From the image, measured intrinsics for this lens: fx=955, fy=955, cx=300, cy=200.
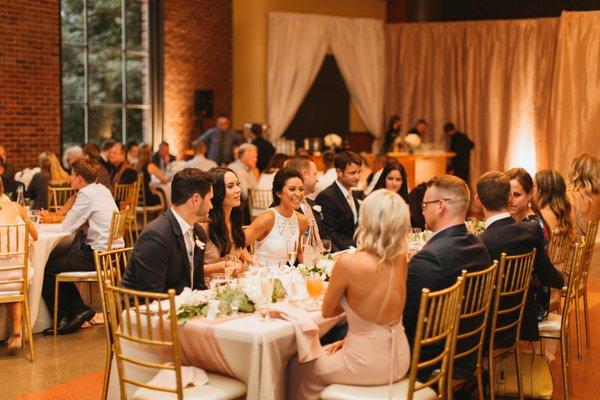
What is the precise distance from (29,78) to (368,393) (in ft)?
28.8

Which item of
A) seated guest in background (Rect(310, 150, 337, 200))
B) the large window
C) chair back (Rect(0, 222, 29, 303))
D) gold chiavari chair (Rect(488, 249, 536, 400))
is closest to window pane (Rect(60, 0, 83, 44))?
the large window

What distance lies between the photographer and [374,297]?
3.92 meters

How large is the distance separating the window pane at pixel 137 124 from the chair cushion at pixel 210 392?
9953 millimetres

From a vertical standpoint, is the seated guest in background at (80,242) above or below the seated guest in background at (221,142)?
below

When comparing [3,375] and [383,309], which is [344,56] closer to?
[3,375]

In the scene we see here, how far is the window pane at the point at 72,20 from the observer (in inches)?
485

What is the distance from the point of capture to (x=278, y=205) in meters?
6.24

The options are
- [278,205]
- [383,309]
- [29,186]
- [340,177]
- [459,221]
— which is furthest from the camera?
[29,186]

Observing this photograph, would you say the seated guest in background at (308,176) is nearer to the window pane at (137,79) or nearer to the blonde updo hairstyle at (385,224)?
the blonde updo hairstyle at (385,224)

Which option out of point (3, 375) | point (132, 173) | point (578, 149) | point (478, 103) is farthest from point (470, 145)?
point (3, 375)

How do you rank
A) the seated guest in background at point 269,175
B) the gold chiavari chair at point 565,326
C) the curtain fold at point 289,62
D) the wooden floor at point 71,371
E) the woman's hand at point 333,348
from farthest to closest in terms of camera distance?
the curtain fold at point 289,62, the seated guest in background at point 269,175, the wooden floor at point 71,371, the gold chiavari chair at point 565,326, the woman's hand at point 333,348

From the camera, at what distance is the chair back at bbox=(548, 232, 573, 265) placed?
6102mm

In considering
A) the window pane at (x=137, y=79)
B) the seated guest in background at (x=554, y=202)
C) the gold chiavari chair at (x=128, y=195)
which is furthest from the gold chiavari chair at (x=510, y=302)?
the window pane at (x=137, y=79)

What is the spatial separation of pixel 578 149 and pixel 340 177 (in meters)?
7.97
